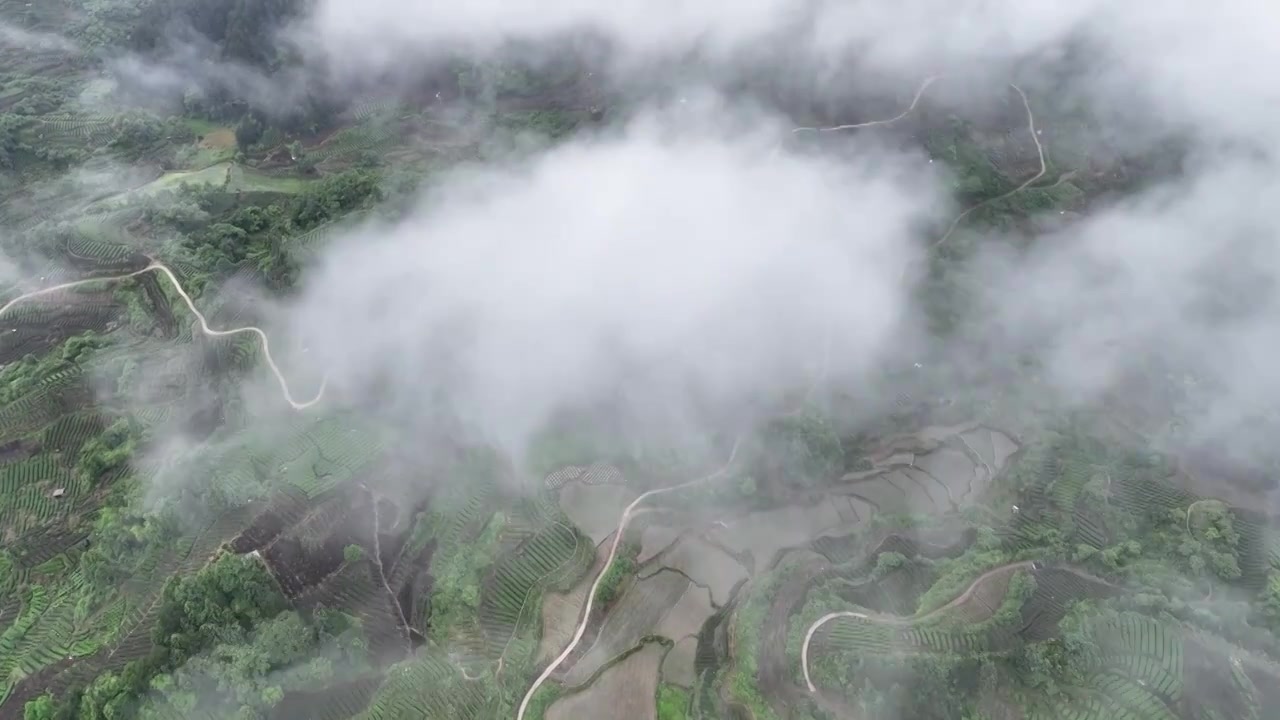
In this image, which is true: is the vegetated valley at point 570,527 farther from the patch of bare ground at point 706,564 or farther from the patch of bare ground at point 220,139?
the patch of bare ground at point 220,139

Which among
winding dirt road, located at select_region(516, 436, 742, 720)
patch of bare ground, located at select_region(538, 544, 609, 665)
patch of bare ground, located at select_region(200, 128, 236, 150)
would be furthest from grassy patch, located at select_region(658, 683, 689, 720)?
patch of bare ground, located at select_region(200, 128, 236, 150)

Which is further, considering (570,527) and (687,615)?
(570,527)

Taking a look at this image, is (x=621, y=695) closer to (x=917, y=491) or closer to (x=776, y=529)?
(x=776, y=529)

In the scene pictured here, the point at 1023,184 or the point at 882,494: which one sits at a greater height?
the point at 1023,184

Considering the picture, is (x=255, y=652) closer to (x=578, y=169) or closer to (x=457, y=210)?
(x=457, y=210)

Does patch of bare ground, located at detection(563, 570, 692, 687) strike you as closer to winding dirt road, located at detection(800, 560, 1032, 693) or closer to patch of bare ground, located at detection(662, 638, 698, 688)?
patch of bare ground, located at detection(662, 638, 698, 688)

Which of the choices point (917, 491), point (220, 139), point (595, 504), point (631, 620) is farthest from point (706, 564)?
point (220, 139)

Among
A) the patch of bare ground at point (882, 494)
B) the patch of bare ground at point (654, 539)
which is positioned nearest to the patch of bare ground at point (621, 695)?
the patch of bare ground at point (654, 539)
